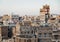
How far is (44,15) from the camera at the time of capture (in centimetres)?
729

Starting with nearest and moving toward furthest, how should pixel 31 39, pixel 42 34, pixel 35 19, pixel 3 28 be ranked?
pixel 31 39 → pixel 42 34 → pixel 3 28 → pixel 35 19

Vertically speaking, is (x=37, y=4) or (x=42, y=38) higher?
(x=37, y=4)

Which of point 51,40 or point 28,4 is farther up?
point 28,4

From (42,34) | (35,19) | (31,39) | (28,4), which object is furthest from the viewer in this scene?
(35,19)

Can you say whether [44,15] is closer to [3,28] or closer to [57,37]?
[3,28]

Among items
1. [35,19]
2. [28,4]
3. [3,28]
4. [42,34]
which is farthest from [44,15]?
[42,34]

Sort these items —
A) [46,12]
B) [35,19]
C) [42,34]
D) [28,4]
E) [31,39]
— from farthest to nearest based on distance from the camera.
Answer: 1. [35,19]
2. [46,12]
3. [28,4]
4. [42,34]
5. [31,39]

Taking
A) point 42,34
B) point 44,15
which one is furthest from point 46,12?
point 42,34

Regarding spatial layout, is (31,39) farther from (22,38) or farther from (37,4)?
(37,4)

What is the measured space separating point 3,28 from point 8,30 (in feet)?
0.42

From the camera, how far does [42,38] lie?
13.5ft

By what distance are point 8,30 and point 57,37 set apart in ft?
8.16

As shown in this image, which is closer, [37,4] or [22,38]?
[22,38]

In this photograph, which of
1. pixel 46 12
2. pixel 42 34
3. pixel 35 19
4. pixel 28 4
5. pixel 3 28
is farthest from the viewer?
pixel 35 19
